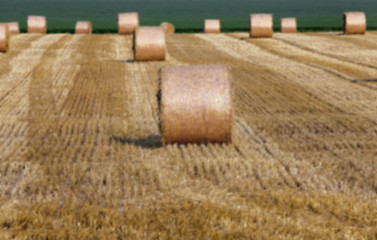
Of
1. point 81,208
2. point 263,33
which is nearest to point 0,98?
point 81,208

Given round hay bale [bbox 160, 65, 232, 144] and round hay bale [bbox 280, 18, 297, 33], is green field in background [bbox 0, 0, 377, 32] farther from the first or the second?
round hay bale [bbox 160, 65, 232, 144]

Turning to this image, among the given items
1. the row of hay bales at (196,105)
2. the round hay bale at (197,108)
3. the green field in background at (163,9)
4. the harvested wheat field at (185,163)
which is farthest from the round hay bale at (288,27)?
the green field in background at (163,9)

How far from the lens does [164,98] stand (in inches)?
356

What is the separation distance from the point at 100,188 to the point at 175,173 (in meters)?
1.08

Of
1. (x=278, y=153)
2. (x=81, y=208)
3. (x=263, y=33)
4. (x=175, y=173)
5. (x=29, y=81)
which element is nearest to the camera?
(x=81, y=208)

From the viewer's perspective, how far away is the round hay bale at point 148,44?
21.0 meters

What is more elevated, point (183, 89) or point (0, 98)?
point (183, 89)

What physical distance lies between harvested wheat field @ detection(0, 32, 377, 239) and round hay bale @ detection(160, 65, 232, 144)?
0.21m

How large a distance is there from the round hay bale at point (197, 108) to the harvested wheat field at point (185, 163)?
0.69 feet

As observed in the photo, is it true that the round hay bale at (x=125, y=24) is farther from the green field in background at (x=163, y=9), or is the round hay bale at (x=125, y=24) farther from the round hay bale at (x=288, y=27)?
the green field in background at (x=163, y=9)

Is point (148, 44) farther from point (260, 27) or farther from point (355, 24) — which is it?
point (355, 24)

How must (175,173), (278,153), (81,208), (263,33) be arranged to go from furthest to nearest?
(263,33)
(278,153)
(175,173)
(81,208)

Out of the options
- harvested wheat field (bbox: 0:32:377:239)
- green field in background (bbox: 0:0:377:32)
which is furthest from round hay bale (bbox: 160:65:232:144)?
green field in background (bbox: 0:0:377:32)

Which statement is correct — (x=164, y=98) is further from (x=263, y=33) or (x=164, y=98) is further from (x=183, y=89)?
(x=263, y=33)
